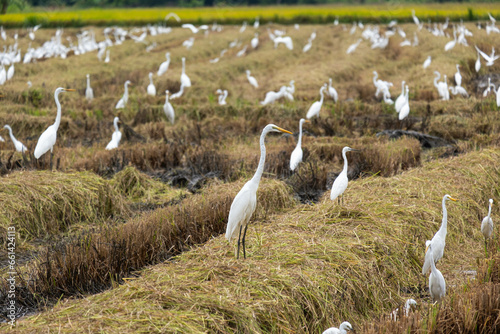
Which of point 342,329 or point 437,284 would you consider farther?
point 437,284

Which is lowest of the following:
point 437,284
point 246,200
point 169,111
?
point 169,111

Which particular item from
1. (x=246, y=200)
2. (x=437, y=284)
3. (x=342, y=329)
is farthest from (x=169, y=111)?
(x=342, y=329)

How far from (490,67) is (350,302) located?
1653 centimetres

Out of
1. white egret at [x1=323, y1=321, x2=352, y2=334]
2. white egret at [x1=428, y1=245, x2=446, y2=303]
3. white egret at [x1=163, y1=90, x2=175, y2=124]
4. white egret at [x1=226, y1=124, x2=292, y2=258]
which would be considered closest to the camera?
white egret at [x1=323, y1=321, x2=352, y2=334]

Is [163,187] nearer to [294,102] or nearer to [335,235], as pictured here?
[335,235]

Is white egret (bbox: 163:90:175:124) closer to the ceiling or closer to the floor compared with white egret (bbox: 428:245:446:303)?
closer to the floor

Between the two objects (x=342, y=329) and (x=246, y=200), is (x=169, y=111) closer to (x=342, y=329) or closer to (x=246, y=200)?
(x=246, y=200)

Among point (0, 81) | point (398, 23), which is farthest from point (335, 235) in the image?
point (398, 23)

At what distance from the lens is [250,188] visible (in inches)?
173

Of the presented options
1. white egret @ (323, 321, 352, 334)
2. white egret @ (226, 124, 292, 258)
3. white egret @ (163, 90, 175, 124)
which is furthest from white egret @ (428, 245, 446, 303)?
white egret @ (163, 90, 175, 124)

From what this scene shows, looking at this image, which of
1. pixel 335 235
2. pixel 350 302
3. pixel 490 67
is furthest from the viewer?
pixel 490 67

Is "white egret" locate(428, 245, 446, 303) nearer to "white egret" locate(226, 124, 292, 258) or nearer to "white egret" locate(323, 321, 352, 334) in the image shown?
"white egret" locate(323, 321, 352, 334)

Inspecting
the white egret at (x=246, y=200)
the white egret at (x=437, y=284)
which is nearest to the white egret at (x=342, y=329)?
the white egret at (x=437, y=284)

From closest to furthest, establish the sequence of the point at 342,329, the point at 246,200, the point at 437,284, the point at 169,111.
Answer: the point at 342,329 → the point at 437,284 → the point at 246,200 → the point at 169,111
